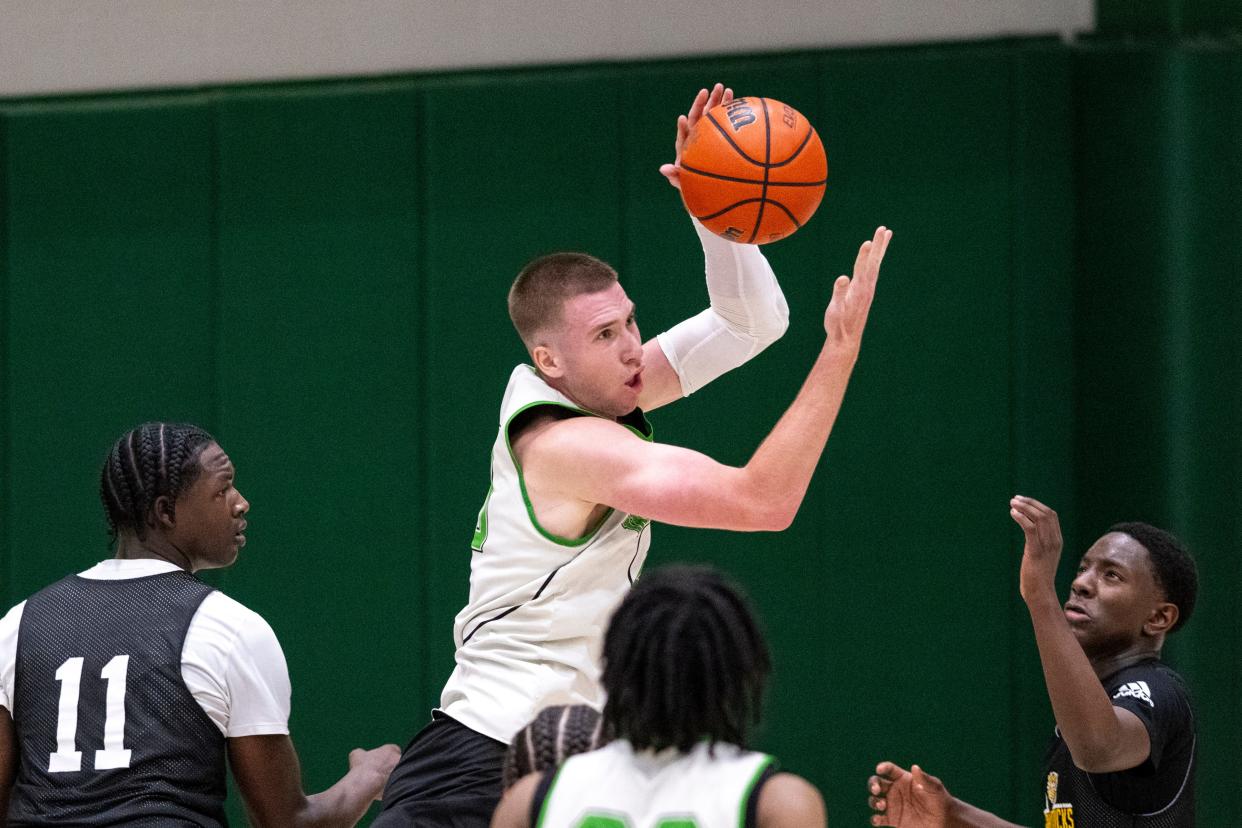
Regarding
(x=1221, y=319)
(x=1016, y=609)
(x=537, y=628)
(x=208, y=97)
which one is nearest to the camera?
(x=537, y=628)

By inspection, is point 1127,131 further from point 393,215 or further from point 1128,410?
point 393,215

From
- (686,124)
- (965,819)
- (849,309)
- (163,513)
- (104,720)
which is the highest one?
(686,124)

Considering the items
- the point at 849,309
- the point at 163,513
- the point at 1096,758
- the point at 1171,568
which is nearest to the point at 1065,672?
the point at 1096,758

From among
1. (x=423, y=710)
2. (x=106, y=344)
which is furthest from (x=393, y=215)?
(x=423, y=710)

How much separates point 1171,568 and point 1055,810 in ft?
2.03

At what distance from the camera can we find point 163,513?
11.0ft

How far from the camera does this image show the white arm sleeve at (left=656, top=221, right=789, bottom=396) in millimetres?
3781

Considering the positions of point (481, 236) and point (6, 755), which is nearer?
point (6, 755)

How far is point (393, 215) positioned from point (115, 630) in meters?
3.61

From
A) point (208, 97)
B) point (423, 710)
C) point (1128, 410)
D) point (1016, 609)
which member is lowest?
point (423, 710)

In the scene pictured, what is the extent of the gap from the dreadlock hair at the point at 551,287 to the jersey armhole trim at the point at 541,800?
4.49 feet

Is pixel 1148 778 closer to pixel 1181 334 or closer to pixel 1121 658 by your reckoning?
pixel 1121 658

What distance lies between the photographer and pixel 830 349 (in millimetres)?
3025

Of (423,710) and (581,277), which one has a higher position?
(581,277)
